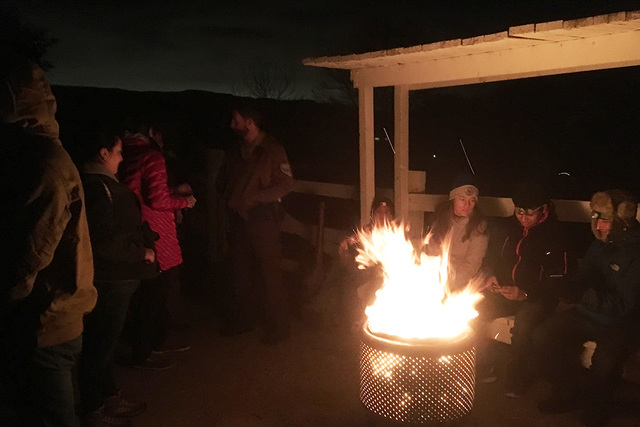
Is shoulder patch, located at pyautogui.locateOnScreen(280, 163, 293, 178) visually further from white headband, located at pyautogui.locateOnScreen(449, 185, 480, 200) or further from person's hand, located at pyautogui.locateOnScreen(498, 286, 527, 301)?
person's hand, located at pyautogui.locateOnScreen(498, 286, 527, 301)

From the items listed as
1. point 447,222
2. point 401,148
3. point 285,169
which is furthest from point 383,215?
point 285,169

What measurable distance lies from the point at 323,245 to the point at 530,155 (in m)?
19.9

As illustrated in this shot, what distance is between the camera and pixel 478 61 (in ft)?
16.3

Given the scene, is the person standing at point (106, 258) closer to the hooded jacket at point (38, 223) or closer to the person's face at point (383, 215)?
the hooded jacket at point (38, 223)

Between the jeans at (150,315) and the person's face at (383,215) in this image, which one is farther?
the person's face at (383,215)

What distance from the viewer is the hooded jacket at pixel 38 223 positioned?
8.39ft

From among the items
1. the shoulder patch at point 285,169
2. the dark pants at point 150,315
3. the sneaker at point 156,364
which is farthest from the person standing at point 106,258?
the shoulder patch at point 285,169

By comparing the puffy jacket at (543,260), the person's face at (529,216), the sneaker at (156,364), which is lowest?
the sneaker at (156,364)

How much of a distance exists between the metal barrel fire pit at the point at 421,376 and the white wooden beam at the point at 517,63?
2.39 meters

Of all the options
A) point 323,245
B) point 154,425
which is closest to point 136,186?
point 154,425

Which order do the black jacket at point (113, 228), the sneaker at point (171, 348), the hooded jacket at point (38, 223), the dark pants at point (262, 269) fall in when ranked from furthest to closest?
the dark pants at point (262, 269)
the sneaker at point (171, 348)
the black jacket at point (113, 228)
the hooded jacket at point (38, 223)

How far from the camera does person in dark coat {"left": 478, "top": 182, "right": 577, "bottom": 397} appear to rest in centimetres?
460

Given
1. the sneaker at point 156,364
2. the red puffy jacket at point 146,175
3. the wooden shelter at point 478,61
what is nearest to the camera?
the wooden shelter at point 478,61

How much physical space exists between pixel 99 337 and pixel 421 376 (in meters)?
2.15
